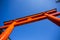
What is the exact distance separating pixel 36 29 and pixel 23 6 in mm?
497

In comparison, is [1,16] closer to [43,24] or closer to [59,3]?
[43,24]

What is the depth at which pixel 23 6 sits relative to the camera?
217 cm

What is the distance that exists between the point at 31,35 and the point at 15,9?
1.88 ft

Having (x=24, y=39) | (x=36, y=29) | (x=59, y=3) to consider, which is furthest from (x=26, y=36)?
(x=59, y=3)

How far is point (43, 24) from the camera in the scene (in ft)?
7.13

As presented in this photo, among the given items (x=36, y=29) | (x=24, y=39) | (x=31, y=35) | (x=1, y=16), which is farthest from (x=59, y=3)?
(x=1, y=16)

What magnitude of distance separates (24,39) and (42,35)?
35 cm

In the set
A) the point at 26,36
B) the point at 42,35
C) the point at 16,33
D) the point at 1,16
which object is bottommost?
the point at 42,35

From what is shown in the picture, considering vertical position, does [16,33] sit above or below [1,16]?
below

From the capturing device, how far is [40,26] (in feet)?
7.15

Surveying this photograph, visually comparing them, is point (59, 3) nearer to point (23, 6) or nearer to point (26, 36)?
point (23, 6)

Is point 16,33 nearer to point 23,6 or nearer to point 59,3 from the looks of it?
point 23,6

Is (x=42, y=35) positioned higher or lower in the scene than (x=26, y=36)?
lower

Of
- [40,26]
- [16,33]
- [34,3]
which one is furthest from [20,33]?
[34,3]
